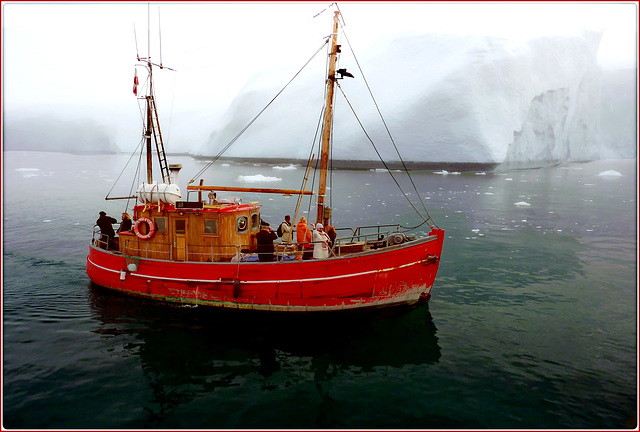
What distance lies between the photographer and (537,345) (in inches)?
462

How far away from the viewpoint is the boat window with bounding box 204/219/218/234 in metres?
13.8

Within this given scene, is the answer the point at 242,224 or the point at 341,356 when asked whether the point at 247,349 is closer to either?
the point at 341,356

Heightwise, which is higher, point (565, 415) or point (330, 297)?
point (330, 297)

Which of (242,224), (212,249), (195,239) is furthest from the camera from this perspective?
(242,224)

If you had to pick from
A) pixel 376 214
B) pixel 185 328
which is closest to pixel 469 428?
pixel 185 328

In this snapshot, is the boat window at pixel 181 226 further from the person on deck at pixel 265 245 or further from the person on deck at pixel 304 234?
the person on deck at pixel 304 234

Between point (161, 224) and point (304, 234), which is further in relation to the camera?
point (161, 224)

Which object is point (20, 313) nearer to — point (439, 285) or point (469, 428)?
point (469, 428)

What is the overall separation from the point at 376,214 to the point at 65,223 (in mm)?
22454

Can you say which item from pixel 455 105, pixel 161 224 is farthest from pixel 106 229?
pixel 455 105

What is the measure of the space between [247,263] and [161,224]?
3.66 meters

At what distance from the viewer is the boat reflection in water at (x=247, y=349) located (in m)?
9.58

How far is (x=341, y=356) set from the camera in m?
11.1

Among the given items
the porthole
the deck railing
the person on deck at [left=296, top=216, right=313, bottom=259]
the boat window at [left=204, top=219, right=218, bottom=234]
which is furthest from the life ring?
the person on deck at [left=296, top=216, right=313, bottom=259]
